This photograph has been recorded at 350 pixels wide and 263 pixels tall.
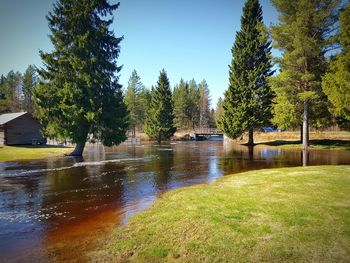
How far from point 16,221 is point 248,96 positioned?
4376 cm

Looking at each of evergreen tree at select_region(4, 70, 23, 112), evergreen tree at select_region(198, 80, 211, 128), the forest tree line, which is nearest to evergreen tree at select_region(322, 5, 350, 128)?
the forest tree line

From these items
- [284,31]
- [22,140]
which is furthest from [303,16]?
[22,140]

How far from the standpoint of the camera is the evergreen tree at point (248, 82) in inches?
1871

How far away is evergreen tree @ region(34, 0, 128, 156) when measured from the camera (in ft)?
108

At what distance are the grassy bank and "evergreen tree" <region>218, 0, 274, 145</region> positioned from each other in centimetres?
3614

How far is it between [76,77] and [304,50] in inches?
1156

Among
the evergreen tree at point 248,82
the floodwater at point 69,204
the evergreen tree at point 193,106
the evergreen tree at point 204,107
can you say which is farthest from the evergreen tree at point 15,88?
the floodwater at point 69,204

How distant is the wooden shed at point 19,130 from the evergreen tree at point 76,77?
59.9ft

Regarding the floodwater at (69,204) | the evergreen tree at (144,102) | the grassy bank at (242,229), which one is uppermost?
the evergreen tree at (144,102)

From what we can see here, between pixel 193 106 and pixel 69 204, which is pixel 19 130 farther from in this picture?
pixel 193 106

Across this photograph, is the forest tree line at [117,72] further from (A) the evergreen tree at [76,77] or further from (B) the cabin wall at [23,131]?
(B) the cabin wall at [23,131]

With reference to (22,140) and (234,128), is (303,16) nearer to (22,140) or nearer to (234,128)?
(234,128)

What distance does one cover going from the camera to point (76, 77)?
33531mm

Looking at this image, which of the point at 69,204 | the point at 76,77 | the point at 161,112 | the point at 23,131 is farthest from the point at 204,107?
the point at 69,204
